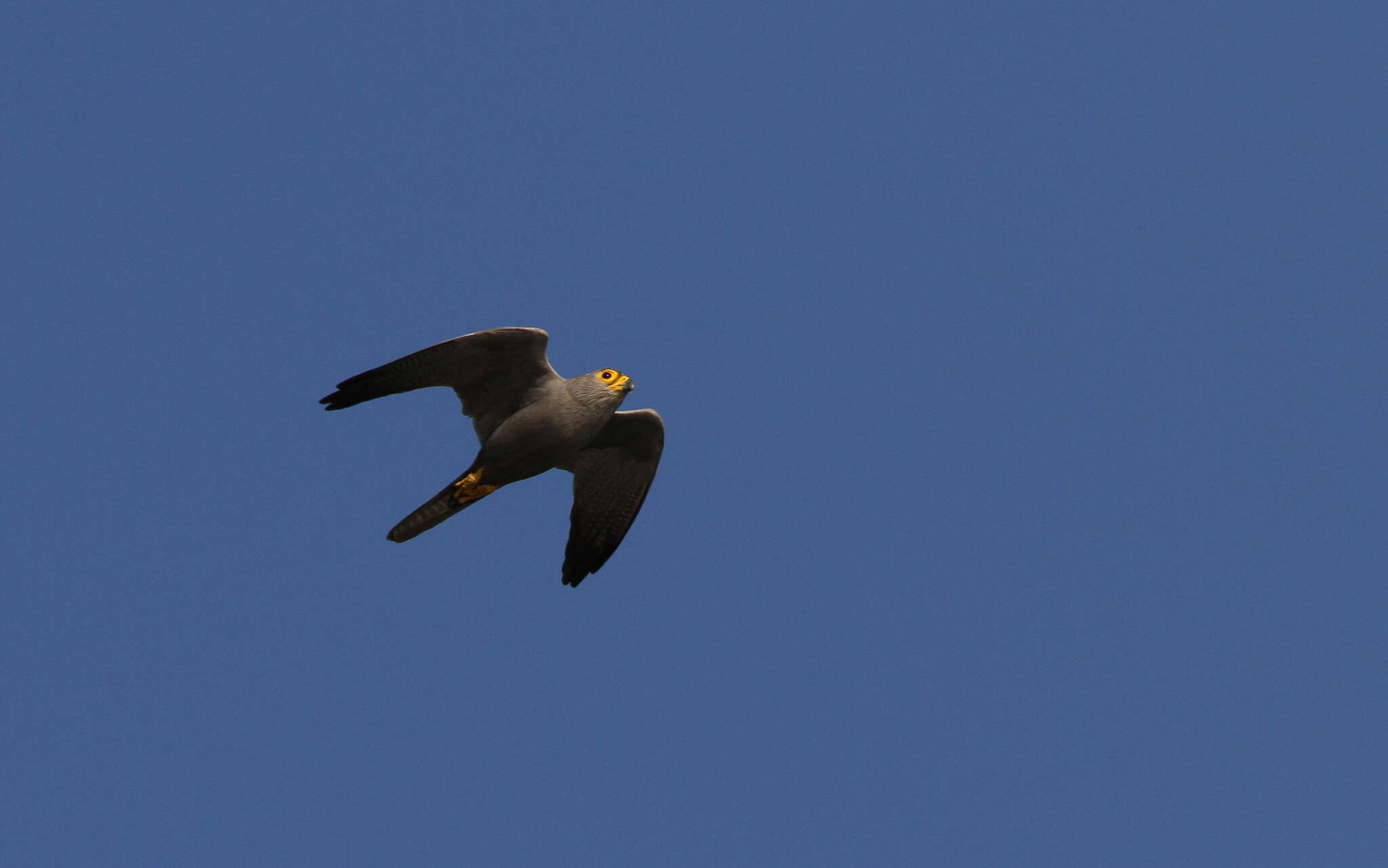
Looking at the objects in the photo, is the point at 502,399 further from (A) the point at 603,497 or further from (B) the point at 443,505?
(A) the point at 603,497

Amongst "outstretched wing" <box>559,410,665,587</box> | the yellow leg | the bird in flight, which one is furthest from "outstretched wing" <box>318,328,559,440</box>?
"outstretched wing" <box>559,410,665,587</box>

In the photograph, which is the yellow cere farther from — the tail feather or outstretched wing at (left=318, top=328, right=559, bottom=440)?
the tail feather

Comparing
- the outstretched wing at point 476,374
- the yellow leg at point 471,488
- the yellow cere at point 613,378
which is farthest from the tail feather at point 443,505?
the yellow cere at point 613,378

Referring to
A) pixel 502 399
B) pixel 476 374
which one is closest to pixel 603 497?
pixel 502 399

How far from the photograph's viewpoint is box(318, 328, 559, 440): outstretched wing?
773 inches

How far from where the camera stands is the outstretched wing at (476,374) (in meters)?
19.6

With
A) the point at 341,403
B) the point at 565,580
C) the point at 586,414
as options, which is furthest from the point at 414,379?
the point at 565,580

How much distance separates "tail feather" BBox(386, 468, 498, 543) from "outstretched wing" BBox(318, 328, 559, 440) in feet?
2.24

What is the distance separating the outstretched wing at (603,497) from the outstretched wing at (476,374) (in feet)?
6.10

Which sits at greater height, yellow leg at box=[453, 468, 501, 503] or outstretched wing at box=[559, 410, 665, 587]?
outstretched wing at box=[559, 410, 665, 587]

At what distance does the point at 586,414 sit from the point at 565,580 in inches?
124

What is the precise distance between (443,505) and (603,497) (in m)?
2.68

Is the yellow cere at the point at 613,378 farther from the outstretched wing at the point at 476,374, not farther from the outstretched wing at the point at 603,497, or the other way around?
the outstretched wing at the point at 603,497

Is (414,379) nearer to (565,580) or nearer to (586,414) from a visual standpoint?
(586,414)
